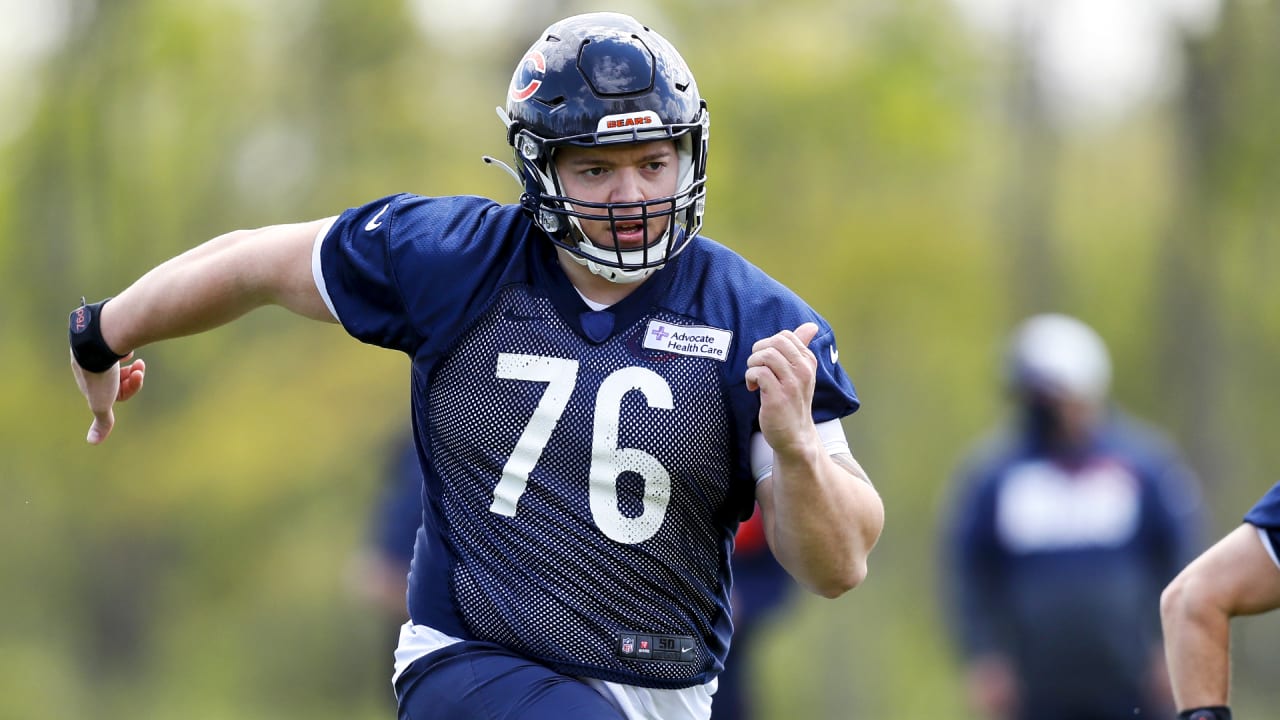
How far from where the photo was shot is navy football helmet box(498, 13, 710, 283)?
12.4 feet

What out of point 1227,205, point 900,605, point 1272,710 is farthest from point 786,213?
point 1272,710

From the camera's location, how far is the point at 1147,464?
300 inches

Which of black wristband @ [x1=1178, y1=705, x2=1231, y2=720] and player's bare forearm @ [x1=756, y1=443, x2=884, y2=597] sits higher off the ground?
player's bare forearm @ [x1=756, y1=443, x2=884, y2=597]

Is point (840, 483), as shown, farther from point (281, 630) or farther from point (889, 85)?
point (281, 630)

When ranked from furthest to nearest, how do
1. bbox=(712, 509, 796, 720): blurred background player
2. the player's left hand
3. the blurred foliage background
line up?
1. the blurred foliage background
2. bbox=(712, 509, 796, 720): blurred background player
3. the player's left hand

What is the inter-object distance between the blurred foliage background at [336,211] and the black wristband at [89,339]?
1307 centimetres

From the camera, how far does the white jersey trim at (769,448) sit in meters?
3.75

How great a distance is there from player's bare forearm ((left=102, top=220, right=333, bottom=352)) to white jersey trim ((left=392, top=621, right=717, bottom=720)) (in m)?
0.79

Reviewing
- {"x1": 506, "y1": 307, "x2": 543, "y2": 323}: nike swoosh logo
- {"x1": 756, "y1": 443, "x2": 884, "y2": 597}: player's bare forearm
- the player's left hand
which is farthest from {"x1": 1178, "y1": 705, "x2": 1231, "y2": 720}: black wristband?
{"x1": 506, "y1": 307, "x2": 543, "y2": 323}: nike swoosh logo

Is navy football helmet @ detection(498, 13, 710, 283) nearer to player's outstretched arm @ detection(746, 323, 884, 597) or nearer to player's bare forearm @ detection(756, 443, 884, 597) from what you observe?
player's outstretched arm @ detection(746, 323, 884, 597)

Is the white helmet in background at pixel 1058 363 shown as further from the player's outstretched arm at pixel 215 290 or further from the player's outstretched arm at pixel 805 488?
the player's outstretched arm at pixel 215 290

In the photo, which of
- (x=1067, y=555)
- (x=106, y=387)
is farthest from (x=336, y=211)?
(x=106, y=387)

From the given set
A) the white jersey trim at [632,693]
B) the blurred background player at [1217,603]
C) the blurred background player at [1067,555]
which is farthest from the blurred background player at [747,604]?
the white jersey trim at [632,693]

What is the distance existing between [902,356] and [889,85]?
3.52 meters
